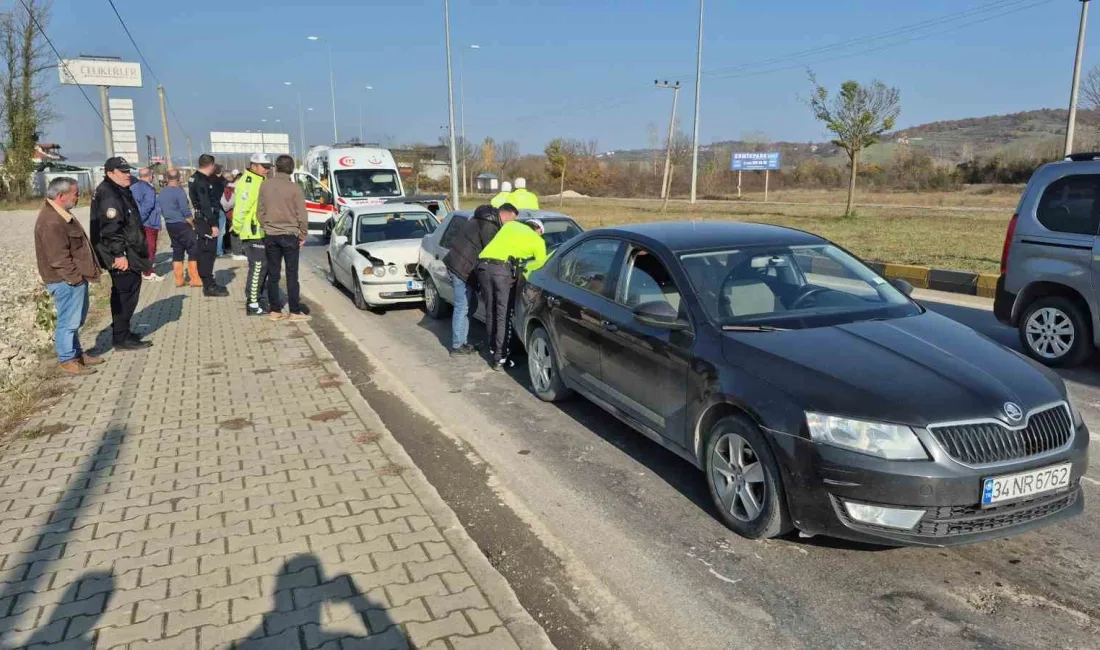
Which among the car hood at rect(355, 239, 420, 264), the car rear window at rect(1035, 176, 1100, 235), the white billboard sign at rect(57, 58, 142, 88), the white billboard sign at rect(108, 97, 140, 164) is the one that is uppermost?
the white billboard sign at rect(57, 58, 142, 88)

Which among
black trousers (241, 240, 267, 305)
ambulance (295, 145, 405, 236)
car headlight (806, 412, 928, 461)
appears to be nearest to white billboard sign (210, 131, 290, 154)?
ambulance (295, 145, 405, 236)

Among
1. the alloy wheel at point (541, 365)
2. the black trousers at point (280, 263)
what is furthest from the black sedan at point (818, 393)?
the black trousers at point (280, 263)

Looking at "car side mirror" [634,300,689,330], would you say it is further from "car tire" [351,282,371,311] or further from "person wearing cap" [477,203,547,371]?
"car tire" [351,282,371,311]

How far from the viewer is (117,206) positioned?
7434 mm

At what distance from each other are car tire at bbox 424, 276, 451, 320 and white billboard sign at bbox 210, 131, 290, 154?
83.2 meters

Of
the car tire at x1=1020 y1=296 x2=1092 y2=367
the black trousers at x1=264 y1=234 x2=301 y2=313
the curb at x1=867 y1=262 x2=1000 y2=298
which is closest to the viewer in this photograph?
the car tire at x1=1020 y1=296 x2=1092 y2=367

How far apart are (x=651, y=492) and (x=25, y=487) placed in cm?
371

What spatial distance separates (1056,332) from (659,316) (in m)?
4.99

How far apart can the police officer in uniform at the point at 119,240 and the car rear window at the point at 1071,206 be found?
8.76 meters

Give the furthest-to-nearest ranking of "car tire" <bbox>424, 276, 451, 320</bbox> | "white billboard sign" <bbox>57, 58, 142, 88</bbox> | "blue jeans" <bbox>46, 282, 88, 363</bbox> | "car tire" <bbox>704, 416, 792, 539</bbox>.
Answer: "white billboard sign" <bbox>57, 58, 142, 88</bbox> → "car tire" <bbox>424, 276, 451, 320</bbox> → "blue jeans" <bbox>46, 282, 88, 363</bbox> → "car tire" <bbox>704, 416, 792, 539</bbox>

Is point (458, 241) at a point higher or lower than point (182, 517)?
higher

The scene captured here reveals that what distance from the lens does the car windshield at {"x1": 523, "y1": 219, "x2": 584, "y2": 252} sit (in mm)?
9366

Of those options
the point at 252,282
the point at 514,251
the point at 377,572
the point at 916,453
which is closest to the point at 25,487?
the point at 377,572

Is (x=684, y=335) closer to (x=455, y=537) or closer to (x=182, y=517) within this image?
(x=455, y=537)
